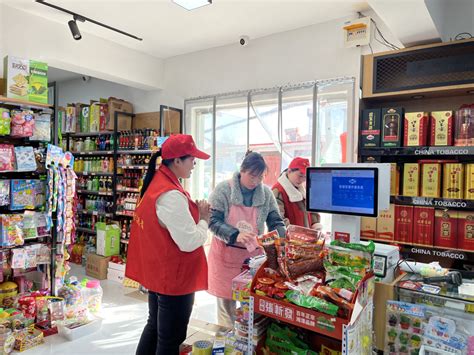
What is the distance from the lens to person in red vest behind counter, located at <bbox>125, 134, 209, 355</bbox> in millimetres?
1826

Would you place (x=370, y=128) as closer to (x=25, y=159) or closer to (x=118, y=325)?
(x=118, y=325)

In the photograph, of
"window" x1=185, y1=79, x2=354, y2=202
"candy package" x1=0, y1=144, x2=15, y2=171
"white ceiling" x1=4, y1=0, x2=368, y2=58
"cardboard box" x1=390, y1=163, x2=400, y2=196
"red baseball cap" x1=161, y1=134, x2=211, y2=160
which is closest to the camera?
"red baseball cap" x1=161, y1=134, x2=211, y2=160

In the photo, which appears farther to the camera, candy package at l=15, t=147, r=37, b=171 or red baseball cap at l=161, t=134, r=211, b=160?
candy package at l=15, t=147, r=37, b=171

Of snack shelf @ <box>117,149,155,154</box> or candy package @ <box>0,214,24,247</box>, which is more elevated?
snack shelf @ <box>117,149,155,154</box>

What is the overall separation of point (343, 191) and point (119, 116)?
4.89 m

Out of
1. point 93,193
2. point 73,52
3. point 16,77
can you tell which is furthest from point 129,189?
point 16,77

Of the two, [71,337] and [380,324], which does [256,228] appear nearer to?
[380,324]

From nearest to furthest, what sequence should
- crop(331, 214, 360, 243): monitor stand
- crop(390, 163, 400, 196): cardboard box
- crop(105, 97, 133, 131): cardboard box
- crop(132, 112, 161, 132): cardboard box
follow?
1. crop(331, 214, 360, 243): monitor stand
2. crop(390, 163, 400, 196): cardboard box
3. crop(132, 112, 161, 132): cardboard box
4. crop(105, 97, 133, 131): cardboard box

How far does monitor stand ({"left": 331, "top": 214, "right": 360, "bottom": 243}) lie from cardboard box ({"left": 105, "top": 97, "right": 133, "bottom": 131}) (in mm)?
4805

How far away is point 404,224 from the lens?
3033mm

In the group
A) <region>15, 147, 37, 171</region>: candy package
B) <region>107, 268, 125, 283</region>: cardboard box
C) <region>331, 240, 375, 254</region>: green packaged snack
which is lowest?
<region>107, 268, 125, 283</region>: cardboard box

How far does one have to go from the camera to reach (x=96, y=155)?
6316mm

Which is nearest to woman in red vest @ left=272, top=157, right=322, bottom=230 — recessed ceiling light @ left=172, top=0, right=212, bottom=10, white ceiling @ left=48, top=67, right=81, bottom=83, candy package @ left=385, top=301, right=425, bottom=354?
candy package @ left=385, top=301, right=425, bottom=354

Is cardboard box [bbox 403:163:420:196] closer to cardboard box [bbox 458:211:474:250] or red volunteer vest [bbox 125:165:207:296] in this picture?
cardboard box [bbox 458:211:474:250]
